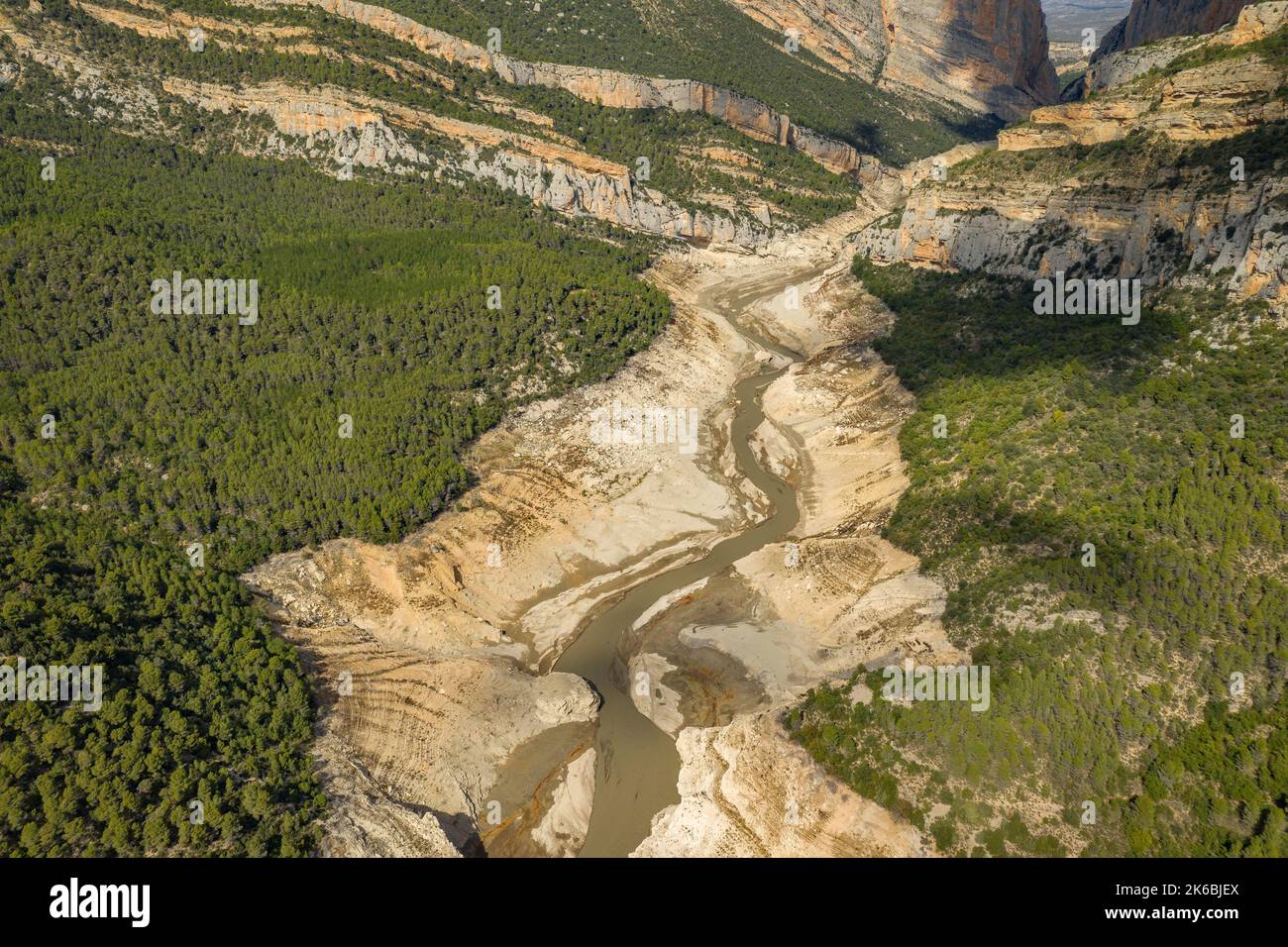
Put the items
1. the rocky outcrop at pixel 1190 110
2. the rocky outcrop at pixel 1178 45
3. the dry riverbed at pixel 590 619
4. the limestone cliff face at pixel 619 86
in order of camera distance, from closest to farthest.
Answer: the dry riverbed at pixel 590 619 < the rocky outcrop at pixel 1190 110 < the rocky outcrop at pixel 1178 45 < the limestone cliff face at pixel 619 86

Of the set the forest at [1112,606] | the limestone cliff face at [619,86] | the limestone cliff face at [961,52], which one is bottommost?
the forest at [1112,606]

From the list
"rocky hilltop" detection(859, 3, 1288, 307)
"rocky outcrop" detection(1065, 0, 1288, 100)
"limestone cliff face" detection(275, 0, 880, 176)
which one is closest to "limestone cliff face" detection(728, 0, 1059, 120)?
"limestone cliff face" detection(275, 0, 880, 176)

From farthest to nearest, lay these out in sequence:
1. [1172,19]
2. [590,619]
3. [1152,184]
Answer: [1172,19]
[1152,184]
[590,619]

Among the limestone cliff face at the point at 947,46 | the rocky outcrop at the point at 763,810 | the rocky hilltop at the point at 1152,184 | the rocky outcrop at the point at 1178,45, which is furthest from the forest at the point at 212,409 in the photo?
the limestone cliff face at the point at 947,46

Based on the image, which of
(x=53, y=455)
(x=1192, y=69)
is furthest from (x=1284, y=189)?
(x=53, y=455)

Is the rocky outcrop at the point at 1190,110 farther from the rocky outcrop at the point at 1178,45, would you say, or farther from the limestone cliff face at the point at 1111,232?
the limestone cliff face at the point at 1111,232

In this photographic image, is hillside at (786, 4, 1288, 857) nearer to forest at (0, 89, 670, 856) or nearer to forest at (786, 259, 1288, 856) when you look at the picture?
forest at (786, 259, 1288, 856)

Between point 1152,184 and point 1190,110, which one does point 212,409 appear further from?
point 1190,110

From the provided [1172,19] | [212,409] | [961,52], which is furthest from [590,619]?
[961,52]
